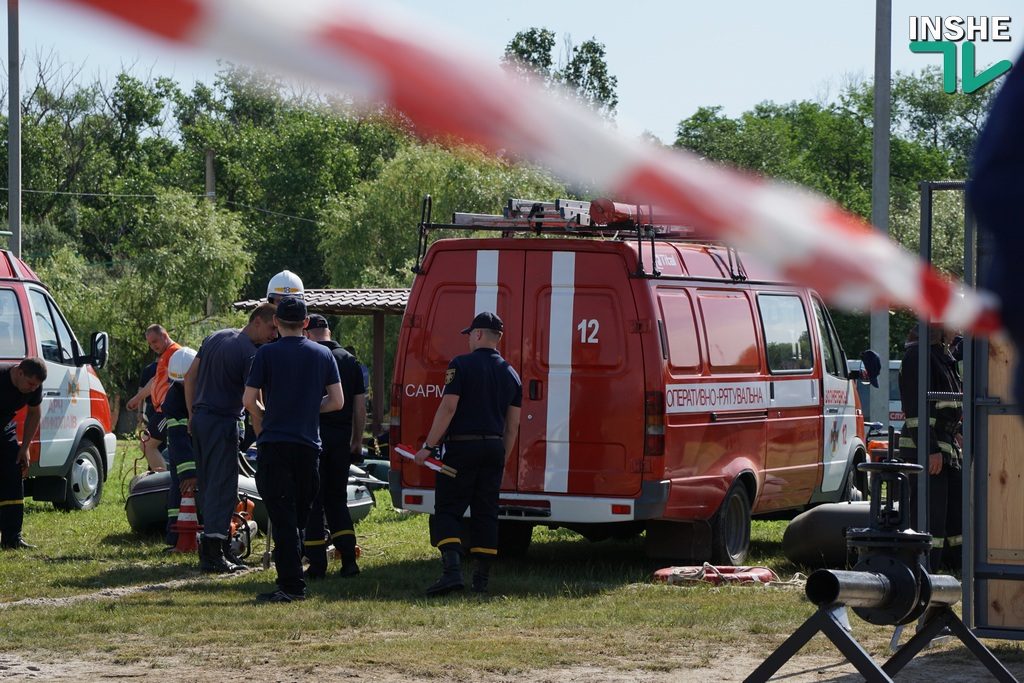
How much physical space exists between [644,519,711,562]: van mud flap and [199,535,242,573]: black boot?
295cm

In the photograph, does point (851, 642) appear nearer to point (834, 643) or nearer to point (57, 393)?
point (834, 643)

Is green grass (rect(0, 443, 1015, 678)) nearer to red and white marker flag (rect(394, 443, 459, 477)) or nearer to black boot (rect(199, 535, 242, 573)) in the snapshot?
black boot (rect(199, 535, 242, 573))

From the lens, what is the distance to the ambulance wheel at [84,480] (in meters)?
15.6

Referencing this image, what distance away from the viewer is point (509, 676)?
6973 mm

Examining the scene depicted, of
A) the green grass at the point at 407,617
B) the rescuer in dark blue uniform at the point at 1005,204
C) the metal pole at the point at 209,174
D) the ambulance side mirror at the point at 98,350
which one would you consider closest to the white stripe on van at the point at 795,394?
the green grass at the point at 407,617

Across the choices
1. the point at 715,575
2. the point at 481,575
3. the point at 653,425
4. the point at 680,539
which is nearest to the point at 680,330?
the point at 653,425

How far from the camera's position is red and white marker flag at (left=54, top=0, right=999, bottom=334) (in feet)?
3.77

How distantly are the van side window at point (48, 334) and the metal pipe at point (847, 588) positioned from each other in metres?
11.1

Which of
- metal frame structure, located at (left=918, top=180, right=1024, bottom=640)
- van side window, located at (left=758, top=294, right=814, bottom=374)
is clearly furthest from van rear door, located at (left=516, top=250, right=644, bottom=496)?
metal frame structure, located at (left=918, top=180, right=1024, bottom=640)

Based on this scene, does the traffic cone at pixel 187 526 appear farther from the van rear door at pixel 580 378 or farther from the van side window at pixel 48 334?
the van side window at pixel 48 334

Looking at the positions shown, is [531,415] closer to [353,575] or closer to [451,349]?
[451,349]

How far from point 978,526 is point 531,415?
12.5ft

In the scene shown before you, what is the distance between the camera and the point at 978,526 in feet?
24.3

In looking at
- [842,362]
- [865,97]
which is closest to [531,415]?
[842,362]
